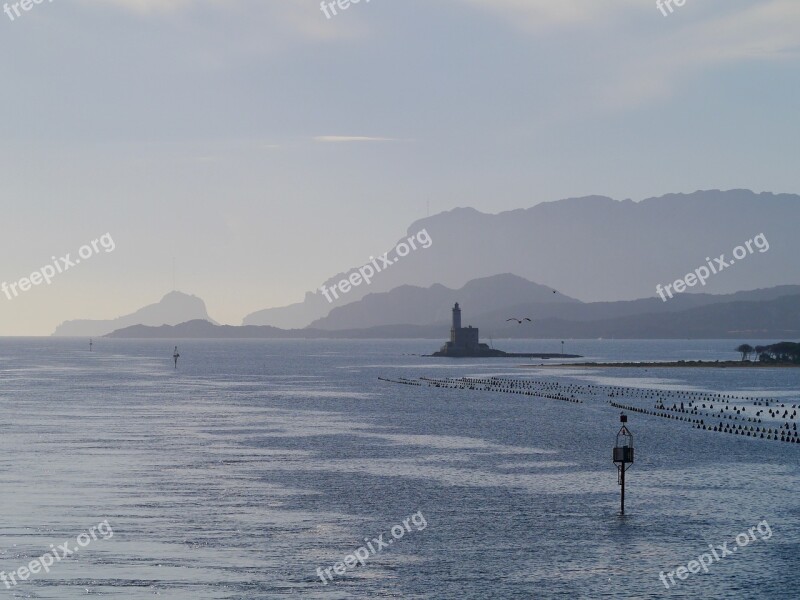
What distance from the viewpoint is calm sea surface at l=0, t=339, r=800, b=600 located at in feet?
142

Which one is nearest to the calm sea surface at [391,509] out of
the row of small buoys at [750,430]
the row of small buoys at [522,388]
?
the row of small buoys at [750,430]

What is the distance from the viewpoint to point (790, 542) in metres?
50.1

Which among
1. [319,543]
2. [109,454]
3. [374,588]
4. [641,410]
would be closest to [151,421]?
[109,454]

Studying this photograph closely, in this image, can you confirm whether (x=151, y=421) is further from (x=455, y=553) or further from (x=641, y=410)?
(x=455, y=553)

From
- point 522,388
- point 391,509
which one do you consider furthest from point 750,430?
point 522,388

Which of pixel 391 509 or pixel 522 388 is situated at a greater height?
pixel 522 388

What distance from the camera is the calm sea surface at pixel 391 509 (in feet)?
142

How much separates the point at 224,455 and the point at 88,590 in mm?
41319

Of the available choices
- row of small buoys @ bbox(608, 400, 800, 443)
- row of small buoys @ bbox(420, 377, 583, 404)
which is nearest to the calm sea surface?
row of small buoys @ bbox(608, 400, 800, 443)

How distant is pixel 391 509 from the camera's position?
58.0 m

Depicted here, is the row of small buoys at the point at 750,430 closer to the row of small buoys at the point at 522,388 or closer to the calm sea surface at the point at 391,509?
the calm sea surface at the point at 391,509

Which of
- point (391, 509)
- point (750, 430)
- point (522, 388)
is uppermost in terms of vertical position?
point (522, 388)

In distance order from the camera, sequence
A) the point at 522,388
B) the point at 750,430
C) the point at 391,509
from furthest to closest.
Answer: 1. the point at 522,388
2. the point at 750,430
3. the point at 391,509

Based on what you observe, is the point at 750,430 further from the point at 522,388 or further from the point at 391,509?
the point at 522,388
